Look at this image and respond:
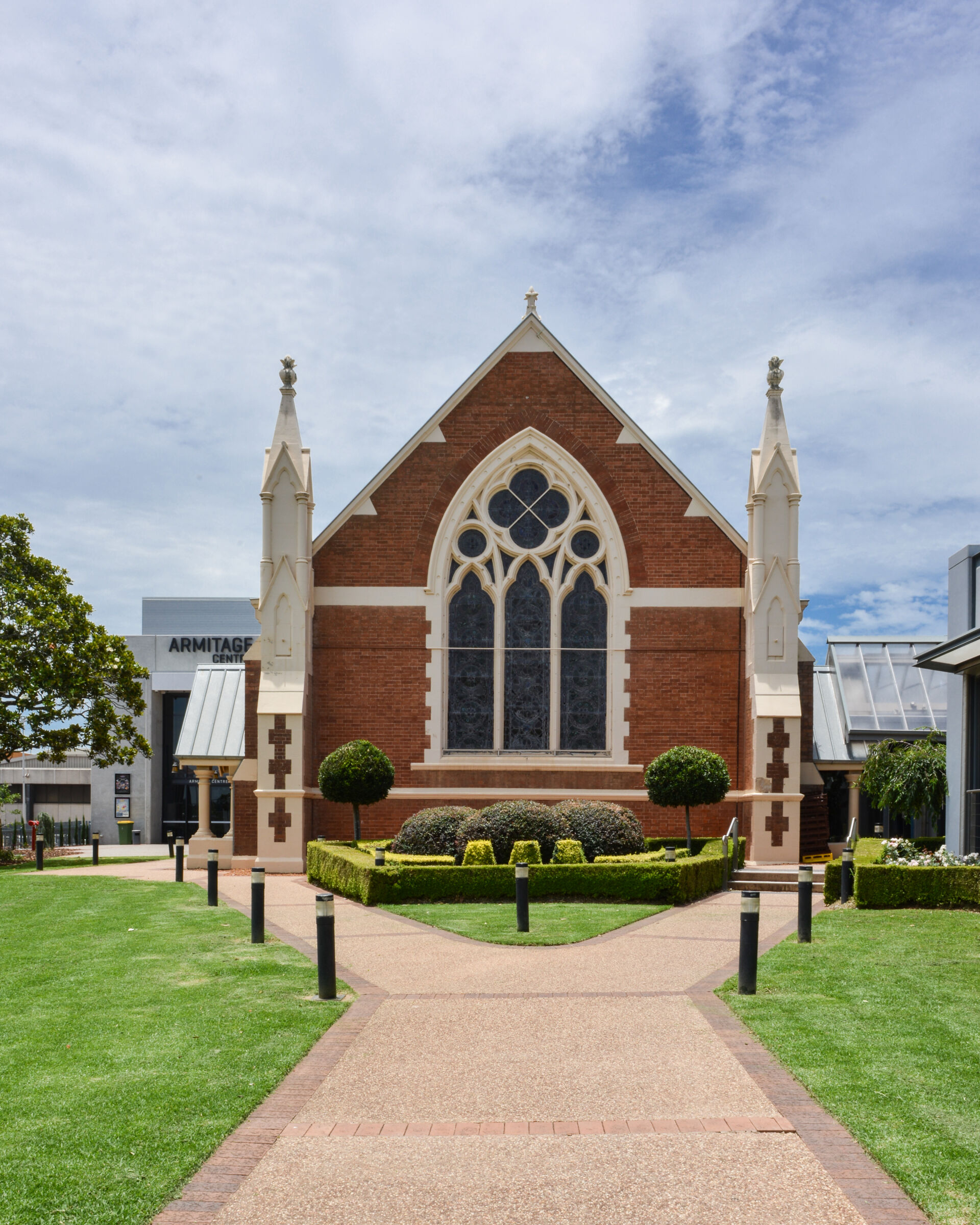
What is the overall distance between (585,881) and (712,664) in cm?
774

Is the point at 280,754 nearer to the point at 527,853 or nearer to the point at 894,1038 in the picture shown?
the point at 527,853

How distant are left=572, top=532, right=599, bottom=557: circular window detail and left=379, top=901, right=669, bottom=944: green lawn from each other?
9.01m

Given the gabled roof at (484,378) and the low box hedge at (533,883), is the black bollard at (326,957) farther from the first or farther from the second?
the gabled roof at (484,378)

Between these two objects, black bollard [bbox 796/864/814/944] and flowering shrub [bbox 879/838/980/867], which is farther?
flowering shrub [bbox 879/838/980/867]

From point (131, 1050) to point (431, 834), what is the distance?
11.3 m

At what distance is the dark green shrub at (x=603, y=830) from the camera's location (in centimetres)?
1841

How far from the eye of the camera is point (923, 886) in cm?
1534

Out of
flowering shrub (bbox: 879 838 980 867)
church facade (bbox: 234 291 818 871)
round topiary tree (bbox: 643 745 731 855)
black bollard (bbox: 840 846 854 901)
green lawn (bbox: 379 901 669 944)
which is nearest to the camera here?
green lawn (bbox: 379 901 669 944)

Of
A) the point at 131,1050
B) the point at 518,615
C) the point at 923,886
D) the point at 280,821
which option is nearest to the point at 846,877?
the point at 923,886

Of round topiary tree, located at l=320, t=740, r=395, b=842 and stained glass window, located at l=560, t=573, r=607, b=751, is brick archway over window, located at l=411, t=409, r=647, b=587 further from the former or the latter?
round topiary tree, located at l=320, t=740, r=395, b=842

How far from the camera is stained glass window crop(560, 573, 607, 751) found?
920 inches

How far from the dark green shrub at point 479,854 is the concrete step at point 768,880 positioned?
4929mm

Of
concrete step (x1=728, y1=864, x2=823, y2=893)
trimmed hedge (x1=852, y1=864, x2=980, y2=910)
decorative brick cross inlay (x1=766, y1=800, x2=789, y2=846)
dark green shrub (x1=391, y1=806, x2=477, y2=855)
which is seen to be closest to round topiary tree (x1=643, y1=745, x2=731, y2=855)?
concrete step (x1=728, y1=864, x2=823, y2=893)

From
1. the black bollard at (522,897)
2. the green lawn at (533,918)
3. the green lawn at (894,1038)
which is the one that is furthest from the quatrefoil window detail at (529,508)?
the green lawn at (894,1038)
